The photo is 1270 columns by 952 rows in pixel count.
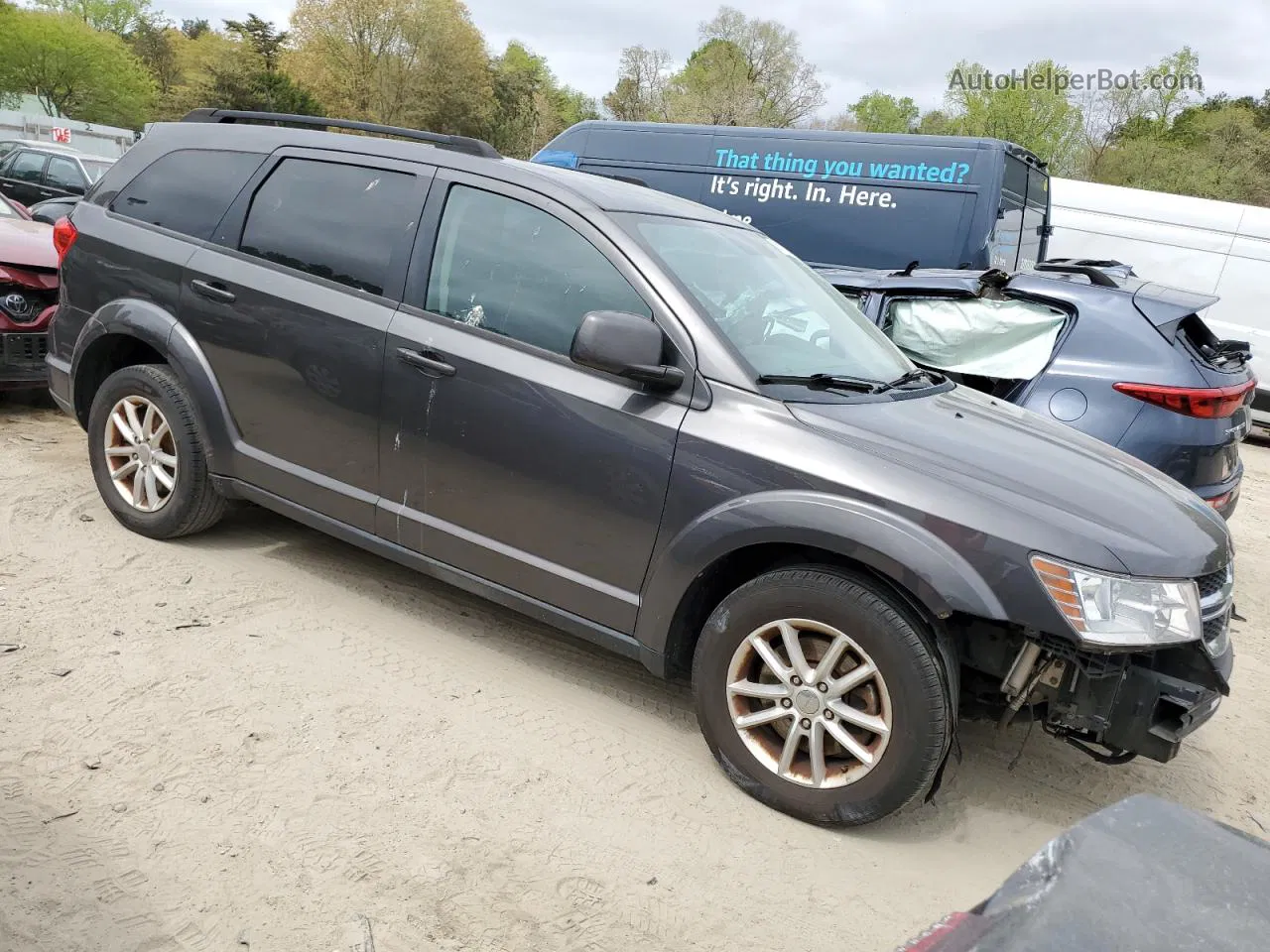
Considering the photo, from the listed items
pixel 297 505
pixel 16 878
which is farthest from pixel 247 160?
pixel 16 878

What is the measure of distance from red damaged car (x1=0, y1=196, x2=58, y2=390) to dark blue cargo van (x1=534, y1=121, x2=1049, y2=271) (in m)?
4.54

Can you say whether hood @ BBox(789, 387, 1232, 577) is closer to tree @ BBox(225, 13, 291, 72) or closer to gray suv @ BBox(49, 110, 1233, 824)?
gray suv @ BBox(49, 110, 1233, 824)

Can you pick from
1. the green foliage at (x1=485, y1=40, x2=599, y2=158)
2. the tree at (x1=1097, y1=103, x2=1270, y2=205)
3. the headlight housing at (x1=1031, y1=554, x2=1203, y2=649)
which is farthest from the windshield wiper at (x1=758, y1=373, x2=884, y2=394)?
the green foliage at (x1=485, y1=40, x2=599, y2=158)

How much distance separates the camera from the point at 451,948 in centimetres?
236

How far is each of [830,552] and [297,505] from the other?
2228mm

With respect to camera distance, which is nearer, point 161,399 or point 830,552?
point 830,552

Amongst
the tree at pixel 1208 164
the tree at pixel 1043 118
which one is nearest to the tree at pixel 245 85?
the tree at pixel 1043 118

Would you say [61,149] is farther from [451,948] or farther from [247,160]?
[451,948]

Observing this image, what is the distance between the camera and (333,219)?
3.94 metres

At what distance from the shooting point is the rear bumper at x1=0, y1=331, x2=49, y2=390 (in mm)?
6008

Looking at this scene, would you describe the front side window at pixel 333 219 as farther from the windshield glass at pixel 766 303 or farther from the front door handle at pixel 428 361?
the windshield glass at pixel 766 303

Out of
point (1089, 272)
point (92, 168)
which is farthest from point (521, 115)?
point (1089, 272)

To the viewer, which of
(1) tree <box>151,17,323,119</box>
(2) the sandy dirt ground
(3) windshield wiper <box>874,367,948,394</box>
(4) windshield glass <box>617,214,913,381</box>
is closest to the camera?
(2) the sandy dirt ground

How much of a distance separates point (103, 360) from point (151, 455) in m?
0.56
